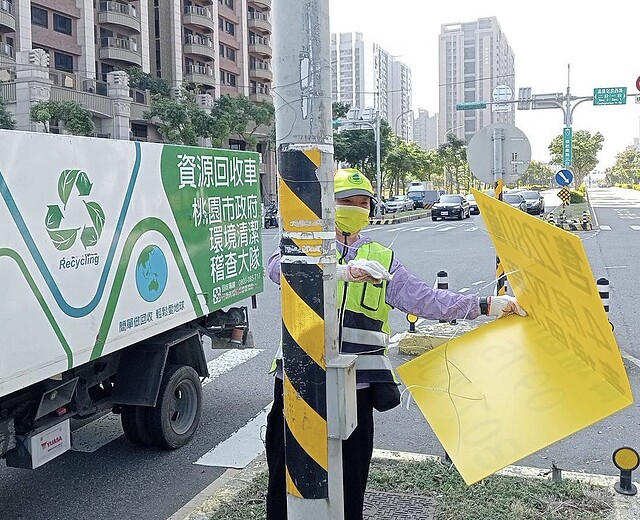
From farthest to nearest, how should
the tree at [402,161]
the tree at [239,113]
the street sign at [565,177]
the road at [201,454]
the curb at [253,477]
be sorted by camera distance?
1. the tree at [402,161]
2. the tree at [239,113]
3. the street sign at [565,177]
4. the road at [201,454]
5. the curb at [253,477]

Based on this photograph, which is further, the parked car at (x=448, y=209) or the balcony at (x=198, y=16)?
the balcony at (x=198, y=16)

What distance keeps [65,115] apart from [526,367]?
31347mm

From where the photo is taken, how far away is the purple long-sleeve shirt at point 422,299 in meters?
3.23

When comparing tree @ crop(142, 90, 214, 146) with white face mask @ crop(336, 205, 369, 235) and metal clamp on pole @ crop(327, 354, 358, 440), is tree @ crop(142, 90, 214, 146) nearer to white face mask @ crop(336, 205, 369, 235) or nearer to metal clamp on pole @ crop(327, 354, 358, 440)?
white face mask @ crop(336, 205, 369, 235)

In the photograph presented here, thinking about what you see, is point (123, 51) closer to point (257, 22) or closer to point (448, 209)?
point (257, 22)

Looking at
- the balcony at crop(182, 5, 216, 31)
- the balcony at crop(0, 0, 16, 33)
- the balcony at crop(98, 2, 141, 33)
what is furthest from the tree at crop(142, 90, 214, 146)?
the balcony at crop(182, 5, 216, 31)

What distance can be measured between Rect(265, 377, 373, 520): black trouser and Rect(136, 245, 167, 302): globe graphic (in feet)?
6.73

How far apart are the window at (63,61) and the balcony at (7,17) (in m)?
4.70

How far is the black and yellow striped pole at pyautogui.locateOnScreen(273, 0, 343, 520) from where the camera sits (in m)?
2.48

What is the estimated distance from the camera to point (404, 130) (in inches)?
3462

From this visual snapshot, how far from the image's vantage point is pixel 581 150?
2653 inches

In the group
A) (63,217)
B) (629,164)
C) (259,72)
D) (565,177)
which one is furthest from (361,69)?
(629,164)

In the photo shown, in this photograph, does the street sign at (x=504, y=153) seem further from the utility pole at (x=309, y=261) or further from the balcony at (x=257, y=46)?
the balcony at (x=257, y=46)

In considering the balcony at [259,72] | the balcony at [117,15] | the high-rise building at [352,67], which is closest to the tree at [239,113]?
the high-rise building at [352,67]
